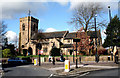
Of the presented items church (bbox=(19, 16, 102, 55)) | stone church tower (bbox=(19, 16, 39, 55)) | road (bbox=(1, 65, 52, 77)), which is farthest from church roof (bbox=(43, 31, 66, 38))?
road (bbox=(1, 65, 52, 77))

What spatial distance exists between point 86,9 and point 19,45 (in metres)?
46.1

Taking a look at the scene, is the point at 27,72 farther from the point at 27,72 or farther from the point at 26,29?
the point at 26,29

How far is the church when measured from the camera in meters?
52.8

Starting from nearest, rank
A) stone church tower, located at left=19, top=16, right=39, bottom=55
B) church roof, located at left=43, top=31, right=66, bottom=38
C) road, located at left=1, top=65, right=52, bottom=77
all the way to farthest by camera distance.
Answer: road, located at left=1, top=65, right=52, bottom=77, church roof, located at left=43, top=31, right=66, bottom=38, stone church tower, located at left=19, top=16, right=39, bottom=55

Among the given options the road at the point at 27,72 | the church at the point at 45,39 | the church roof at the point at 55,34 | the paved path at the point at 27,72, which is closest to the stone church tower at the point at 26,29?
the church at the point at 45,39

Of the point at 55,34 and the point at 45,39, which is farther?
the point at 55,34

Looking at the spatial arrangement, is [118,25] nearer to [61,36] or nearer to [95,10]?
[95,10]

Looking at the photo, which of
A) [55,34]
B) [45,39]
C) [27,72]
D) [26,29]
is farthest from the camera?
[26,29]

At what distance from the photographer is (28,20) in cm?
7250

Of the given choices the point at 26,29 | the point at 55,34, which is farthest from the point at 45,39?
the point at 26,29

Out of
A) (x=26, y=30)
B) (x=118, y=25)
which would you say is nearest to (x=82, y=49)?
(x=118, y=25)

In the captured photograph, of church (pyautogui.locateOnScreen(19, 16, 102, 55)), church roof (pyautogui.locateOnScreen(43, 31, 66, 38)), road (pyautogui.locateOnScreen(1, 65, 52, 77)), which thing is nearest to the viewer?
road (pyautogui.locateOnScreen(1, 65, 52, 77))

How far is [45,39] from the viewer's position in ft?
204

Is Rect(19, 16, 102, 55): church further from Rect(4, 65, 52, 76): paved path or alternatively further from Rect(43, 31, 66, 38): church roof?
Rect(4, 65, 52, 76): paved path
